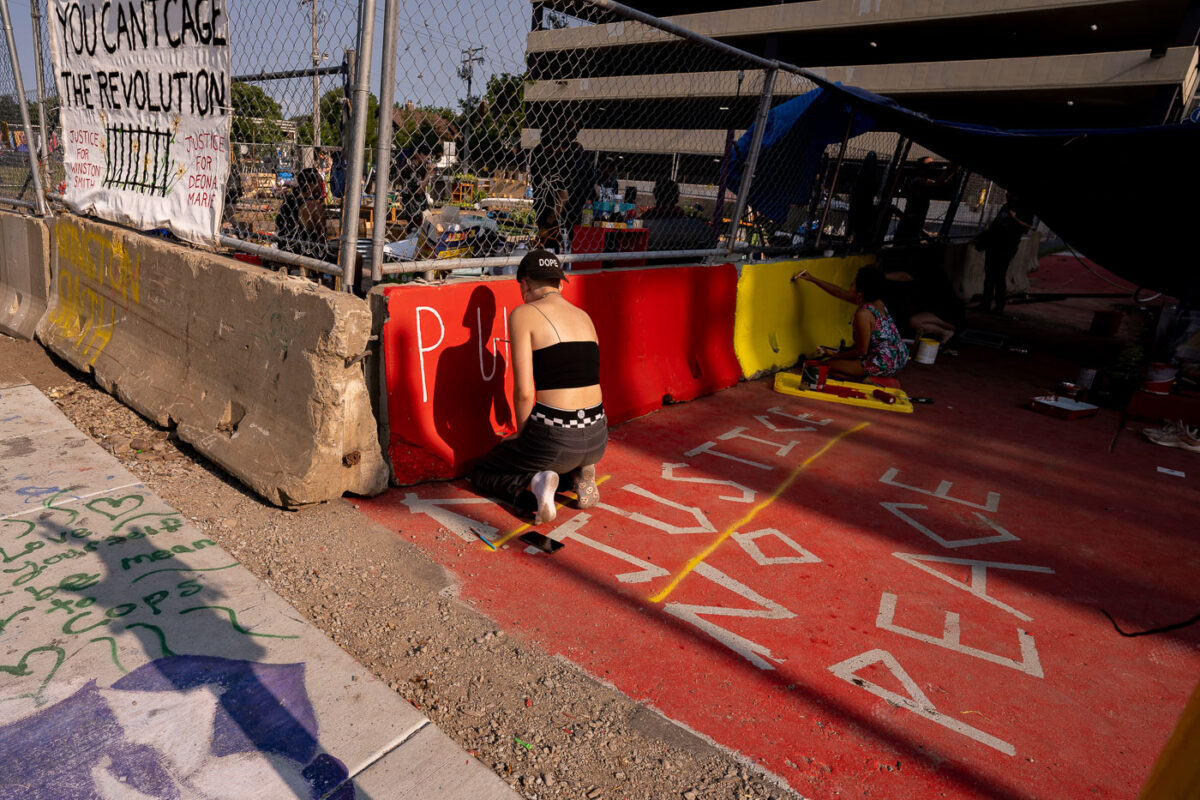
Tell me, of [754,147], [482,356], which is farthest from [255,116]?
[754,147]

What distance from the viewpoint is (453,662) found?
2.43 metres

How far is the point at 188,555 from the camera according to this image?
2.87 m

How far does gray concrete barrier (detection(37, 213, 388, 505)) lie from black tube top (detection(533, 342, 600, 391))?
893 mm

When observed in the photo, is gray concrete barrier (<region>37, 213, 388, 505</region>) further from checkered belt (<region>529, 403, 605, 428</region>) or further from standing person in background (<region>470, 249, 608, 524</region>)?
checkered belt (<region>529, 403, 605, 428</region>)

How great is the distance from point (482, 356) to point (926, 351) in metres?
6.60

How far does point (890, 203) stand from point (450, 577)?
8.32 m

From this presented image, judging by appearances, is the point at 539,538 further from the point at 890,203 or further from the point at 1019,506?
the point at 890,203

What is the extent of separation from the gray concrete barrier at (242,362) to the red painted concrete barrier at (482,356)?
22 cm

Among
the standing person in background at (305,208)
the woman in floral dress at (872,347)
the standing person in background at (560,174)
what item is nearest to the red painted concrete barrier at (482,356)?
the standing person in background at (560,174)

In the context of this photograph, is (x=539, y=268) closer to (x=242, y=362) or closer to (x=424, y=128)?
(x=424, y=128)

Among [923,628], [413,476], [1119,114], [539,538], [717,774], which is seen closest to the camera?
[717,774]

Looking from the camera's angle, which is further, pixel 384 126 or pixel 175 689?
pixel 384 126

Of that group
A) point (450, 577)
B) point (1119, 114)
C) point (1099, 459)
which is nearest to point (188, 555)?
point (450, 577)

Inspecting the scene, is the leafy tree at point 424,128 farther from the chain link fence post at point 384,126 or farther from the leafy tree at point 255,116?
the leafy tree at point 255,116
